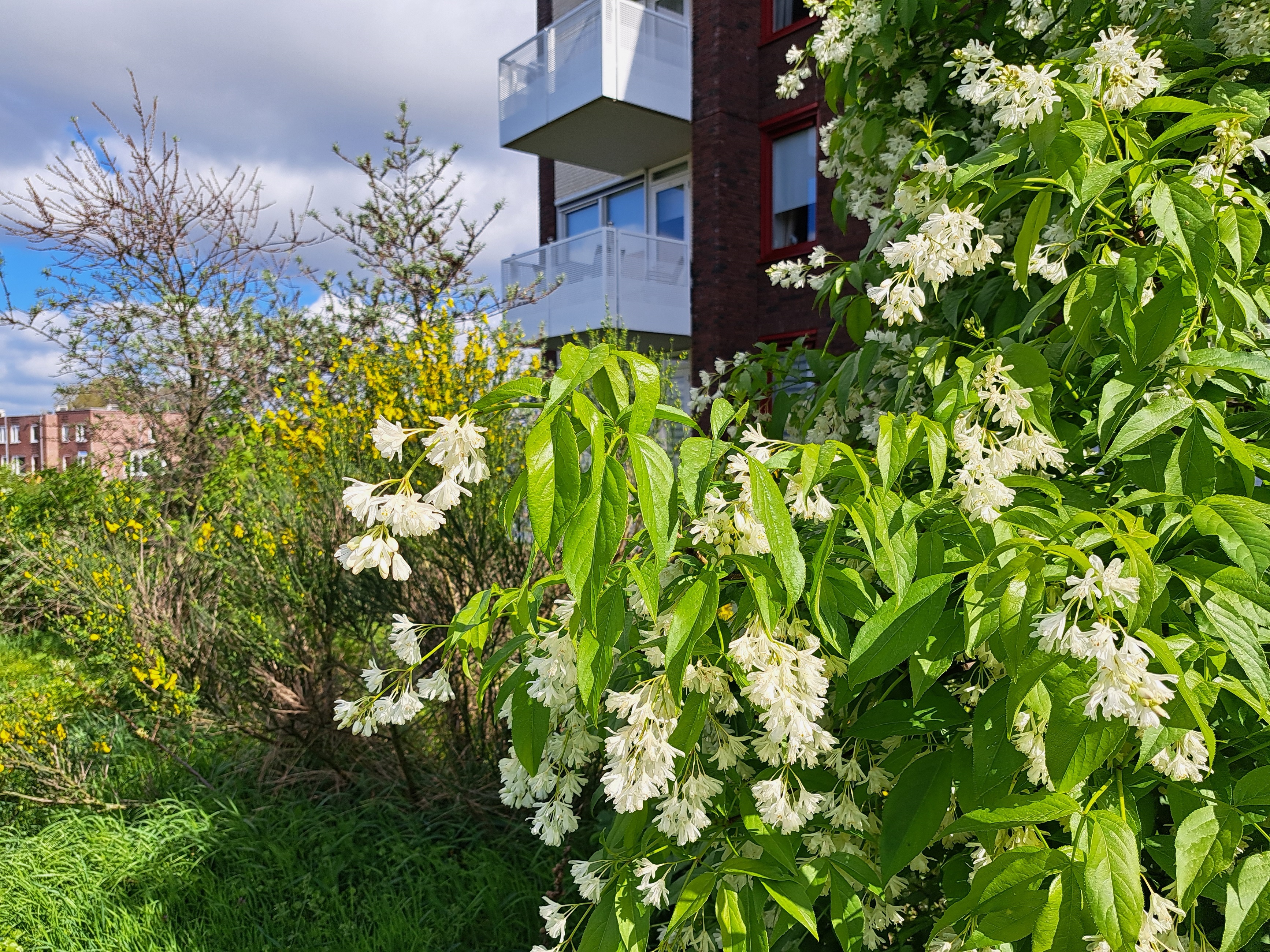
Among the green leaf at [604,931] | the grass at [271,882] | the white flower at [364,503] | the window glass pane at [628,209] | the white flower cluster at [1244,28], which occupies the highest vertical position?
the window glass pane at [628,209]

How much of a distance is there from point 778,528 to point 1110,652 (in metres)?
0.35

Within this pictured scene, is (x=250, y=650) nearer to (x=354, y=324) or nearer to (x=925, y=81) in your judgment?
(x=925, y=81)

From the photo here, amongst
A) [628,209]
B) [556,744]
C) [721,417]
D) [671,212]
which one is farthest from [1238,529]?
[628,209]

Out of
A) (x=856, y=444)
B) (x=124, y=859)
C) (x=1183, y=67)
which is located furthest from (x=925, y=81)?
(x=124, y=859)

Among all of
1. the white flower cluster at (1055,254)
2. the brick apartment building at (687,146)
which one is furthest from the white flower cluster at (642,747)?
the brick apartment building at (687,146)

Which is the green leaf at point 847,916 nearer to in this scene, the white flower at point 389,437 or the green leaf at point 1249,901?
the green leaf at point 1249,901

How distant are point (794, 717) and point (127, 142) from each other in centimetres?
951

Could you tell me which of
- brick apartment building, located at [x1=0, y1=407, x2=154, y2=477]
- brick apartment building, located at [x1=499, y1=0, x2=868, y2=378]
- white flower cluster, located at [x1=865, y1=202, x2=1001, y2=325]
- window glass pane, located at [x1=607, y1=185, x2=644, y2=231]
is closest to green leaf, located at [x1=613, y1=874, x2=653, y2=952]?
white flower cluster, located at [x1=865, y1=202, x2=1001, y2=325]

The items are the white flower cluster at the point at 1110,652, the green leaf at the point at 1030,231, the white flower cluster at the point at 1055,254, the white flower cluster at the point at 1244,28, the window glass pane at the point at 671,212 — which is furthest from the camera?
the window glass pane at the point at 671,212

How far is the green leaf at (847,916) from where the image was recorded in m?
1.12

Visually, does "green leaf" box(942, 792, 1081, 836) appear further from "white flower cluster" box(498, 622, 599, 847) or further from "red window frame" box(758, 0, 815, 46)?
"red window frame" box(758, 0, 815, 46)

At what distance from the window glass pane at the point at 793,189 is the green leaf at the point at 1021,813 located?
10530mm

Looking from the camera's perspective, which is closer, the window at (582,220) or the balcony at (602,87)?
the balcony at (602,87)

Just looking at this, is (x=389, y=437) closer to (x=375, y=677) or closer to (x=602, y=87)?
(x=375, y=677)
